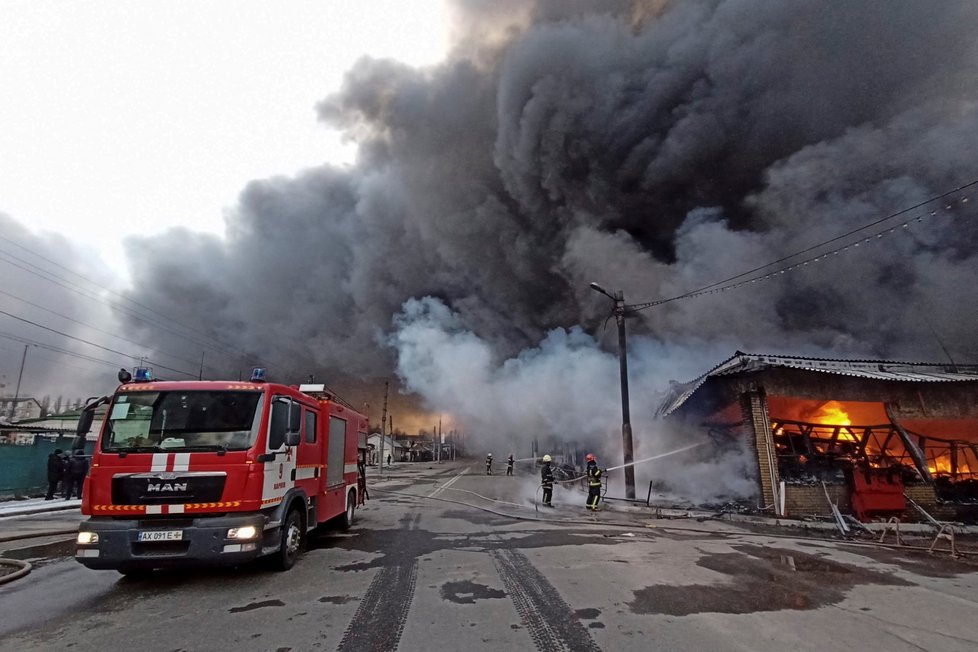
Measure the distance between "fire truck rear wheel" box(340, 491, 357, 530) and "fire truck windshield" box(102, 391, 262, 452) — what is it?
4.48 meters

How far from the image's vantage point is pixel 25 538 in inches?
339

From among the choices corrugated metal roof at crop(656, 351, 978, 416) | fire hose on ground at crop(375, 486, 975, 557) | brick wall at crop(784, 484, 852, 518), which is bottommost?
fire hose on ground at crop(375, 486, 975, 557)

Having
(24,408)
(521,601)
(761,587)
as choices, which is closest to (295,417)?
(521,601)

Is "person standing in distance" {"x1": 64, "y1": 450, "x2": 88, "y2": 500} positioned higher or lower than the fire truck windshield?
lower

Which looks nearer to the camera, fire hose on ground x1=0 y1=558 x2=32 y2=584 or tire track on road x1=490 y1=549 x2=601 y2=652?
tire track on road x1=490 y1=549 x2=601 y2=652

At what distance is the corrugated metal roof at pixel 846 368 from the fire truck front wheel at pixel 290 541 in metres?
9.87

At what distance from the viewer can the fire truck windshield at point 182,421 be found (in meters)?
5.51

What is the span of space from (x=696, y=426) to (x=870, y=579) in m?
9.80

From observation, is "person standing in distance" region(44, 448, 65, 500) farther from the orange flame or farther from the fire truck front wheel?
the orange flame

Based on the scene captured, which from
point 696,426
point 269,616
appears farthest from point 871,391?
point 269,616

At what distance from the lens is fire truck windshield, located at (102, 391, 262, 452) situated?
5512 millimetres

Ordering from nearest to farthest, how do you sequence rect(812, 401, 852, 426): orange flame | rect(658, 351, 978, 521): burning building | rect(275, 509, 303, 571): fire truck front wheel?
rect(275, 509, 303, 571): fire truck front wheel, rect(658, 351, 978, 521): burning building, rect(812, 401, 852, 426): orange flame

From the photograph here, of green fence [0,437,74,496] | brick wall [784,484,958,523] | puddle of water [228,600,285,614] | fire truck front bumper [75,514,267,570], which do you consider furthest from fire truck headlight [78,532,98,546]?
green fence [0,437,74,496]

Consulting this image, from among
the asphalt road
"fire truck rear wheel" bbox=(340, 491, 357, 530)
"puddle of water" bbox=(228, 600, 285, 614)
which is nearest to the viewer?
the asphalt road
